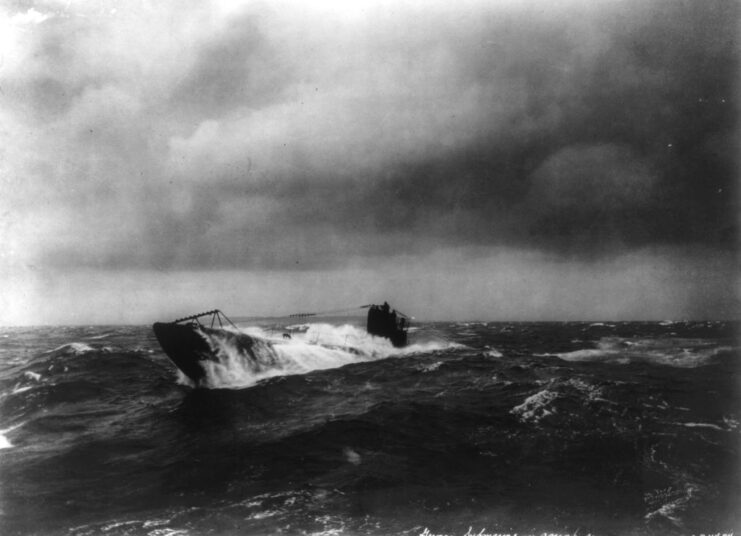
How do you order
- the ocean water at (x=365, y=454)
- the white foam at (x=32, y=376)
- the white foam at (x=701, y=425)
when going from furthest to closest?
1. the white foam at (x=32, y=376)
2. the white foam at (x=701, y=425)
3. the ocean water at (x=365, y=454)

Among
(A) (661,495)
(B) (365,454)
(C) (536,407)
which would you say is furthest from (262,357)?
(A) (661,495)

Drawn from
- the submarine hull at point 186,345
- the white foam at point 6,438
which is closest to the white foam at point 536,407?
the submarine hull at point 186,345

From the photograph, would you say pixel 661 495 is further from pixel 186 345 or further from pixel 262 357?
pixel 262 357

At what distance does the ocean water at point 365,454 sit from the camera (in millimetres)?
10016

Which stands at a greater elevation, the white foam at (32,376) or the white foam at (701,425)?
the white foam at (32,376)

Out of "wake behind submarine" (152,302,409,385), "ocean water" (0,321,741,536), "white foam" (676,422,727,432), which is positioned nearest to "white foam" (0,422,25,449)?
"ocean water" (0,321,741,536)

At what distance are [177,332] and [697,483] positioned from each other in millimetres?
23624

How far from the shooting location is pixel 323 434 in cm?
1583

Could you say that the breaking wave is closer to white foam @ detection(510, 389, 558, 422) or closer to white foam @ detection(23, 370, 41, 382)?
white foam @ detection(23, 370, 41, 382)

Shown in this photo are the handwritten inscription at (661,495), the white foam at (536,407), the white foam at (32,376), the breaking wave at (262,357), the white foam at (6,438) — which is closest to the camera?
the handwritten inscription at (661,495)

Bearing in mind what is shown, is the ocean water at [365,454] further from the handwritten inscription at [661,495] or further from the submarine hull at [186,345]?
the submarine hull at [186,345]

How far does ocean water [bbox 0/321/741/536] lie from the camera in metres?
10.0

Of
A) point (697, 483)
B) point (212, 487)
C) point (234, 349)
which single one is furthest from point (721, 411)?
point (234, 349)

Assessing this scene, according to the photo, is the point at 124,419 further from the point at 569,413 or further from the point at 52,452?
the point at 569,413
